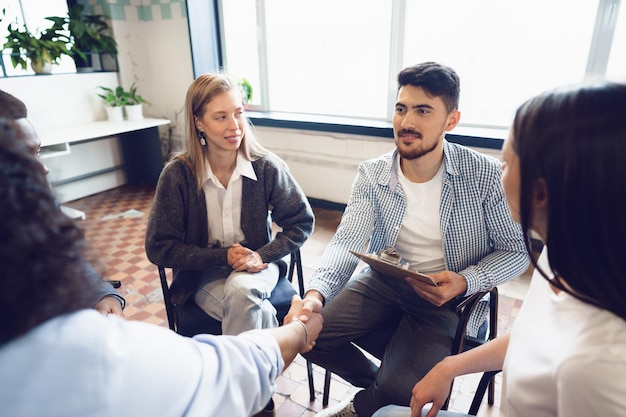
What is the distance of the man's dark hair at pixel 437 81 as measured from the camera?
1.61 metres

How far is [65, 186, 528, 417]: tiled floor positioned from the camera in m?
1.75

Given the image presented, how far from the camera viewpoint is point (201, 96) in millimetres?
1766

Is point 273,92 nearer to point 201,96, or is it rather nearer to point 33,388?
point 201,96

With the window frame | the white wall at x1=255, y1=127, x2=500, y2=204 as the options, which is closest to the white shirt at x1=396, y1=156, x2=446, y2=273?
the window frame

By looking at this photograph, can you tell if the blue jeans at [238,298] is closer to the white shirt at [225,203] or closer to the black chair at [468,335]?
the white shirt at [225,203]

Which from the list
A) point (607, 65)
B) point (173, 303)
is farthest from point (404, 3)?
point (173, 303)

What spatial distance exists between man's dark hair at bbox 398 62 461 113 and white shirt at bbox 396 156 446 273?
271 mm

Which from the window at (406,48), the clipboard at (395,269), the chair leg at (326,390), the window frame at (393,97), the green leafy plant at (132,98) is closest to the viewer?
the clipboard at (395,269)

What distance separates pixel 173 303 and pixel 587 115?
151 centimetres

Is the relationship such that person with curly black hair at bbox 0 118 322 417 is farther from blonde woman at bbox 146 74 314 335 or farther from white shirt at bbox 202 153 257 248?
white shirt at bbox 202 153 257 248

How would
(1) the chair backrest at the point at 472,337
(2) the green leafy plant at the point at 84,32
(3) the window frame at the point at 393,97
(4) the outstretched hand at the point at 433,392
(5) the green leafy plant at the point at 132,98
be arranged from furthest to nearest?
(5) the green leafy plant at the point at 132,98 → (2) the green leafy plant at the point at 84,32 → (3) the window frame at the point at 393,97 → (1) the chair backrest at the point at 472,337 → (4) the outstretched hand at the point at 433,392

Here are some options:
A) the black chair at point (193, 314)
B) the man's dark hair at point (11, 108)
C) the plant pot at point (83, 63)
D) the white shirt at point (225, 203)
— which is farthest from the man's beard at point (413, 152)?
the plant pot at point (83, 63)

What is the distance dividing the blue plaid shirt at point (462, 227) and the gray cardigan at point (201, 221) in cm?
26

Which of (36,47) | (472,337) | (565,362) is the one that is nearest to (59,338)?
(565,362)
